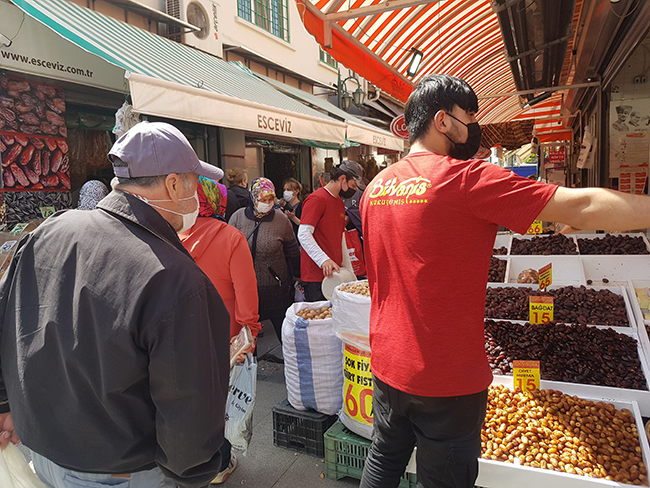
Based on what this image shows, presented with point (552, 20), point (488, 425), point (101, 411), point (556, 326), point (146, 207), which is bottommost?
point (488, 425)

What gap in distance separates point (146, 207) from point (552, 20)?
442 centimetres

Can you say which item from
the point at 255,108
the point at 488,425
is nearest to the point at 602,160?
the point at 255,108

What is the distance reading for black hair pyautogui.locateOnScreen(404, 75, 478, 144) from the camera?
1.79 metres

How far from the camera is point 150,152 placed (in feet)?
4.69

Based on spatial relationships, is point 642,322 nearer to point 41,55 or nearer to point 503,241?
point 503,241

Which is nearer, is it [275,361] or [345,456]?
[345,456]

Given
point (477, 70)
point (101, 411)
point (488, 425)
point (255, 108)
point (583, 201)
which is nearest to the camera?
point (101, 411)

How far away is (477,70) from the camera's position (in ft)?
33.3

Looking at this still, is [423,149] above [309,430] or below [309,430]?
above

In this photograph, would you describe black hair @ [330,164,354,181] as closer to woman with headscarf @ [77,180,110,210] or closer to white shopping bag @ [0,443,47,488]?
woman with headscarf @ [77,180,110,210]

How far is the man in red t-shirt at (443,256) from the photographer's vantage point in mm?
1534

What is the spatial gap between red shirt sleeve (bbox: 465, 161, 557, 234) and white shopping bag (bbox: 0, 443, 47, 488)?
184 centimetres

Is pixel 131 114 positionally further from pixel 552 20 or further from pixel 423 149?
pixel 552 20

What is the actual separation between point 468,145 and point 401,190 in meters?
0.38
